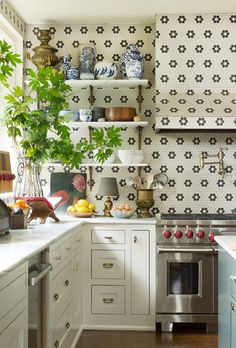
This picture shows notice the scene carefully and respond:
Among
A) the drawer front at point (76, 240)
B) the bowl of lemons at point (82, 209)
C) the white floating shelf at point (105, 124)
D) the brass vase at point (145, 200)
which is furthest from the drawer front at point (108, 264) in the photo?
the white floating shelf at point (105, 124)

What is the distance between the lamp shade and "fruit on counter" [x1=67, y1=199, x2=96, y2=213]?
0.44 ft

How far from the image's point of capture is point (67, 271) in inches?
148

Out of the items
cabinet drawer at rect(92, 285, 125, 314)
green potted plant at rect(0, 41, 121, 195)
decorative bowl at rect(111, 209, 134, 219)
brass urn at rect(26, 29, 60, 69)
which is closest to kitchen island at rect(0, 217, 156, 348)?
cabinet drawer at rect(92, 285, 125, 314)

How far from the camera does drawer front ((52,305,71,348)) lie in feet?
10.7

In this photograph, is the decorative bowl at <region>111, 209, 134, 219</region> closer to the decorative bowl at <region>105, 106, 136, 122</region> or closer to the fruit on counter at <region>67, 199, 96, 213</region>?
the fruit on counter at <region>67, 199, 96, 213</region>

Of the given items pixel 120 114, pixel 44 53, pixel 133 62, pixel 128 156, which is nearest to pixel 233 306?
pixel 128 156

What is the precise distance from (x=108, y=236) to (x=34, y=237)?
4.60ft

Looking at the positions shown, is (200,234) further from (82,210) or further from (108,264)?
(82,210)

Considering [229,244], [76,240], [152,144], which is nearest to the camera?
[229,244]

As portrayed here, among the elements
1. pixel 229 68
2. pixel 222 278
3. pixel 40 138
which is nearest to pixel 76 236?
pixel 40 138

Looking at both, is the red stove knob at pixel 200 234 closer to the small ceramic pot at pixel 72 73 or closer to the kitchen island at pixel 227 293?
→ the kitchen island at pixel 227 293

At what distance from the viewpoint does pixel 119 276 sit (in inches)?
179

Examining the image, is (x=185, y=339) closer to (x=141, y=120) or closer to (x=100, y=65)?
(x=141, y=120)

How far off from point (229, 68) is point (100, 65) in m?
1.13
